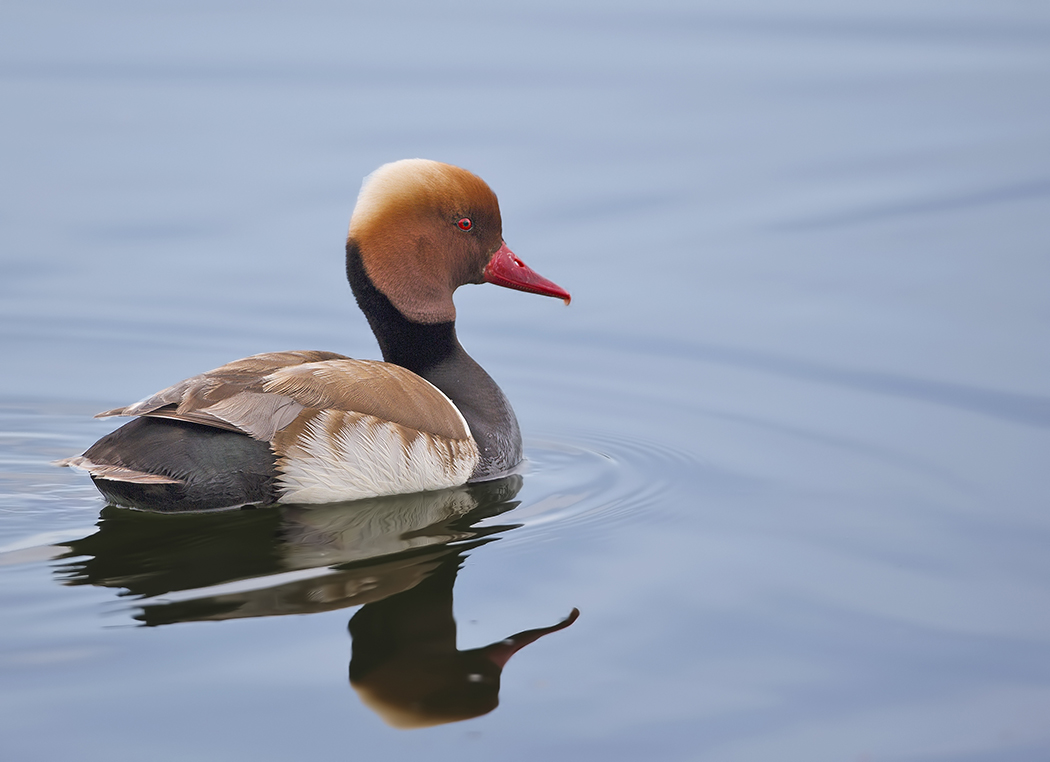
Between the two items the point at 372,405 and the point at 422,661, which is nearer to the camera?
the point at 422,661

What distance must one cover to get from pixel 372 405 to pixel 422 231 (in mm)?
1003

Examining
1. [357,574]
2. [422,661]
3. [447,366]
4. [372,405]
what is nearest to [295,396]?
[372,405]

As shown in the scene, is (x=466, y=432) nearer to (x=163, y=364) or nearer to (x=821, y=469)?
(x=821, y=469)

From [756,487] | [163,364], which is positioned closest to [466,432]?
[756,487]

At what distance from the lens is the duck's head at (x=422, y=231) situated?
6609mm

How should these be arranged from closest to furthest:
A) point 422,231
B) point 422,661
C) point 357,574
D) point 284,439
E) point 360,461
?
point 422,661, point 357,574, point 284,439, point 360,461, point 422,231

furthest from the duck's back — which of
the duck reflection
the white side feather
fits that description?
the duck reflection

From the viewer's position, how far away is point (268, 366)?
6.12 metres

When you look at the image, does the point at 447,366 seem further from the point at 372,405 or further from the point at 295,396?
the point at 295,396

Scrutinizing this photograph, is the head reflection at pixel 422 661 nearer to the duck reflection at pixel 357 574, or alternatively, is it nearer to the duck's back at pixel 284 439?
the duck reflection at pixel 357 574

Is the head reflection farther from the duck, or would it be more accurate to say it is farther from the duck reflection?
the duck

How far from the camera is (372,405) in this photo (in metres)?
6.09

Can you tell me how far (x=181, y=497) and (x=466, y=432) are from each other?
1.37 m

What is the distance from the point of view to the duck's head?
6.61m
